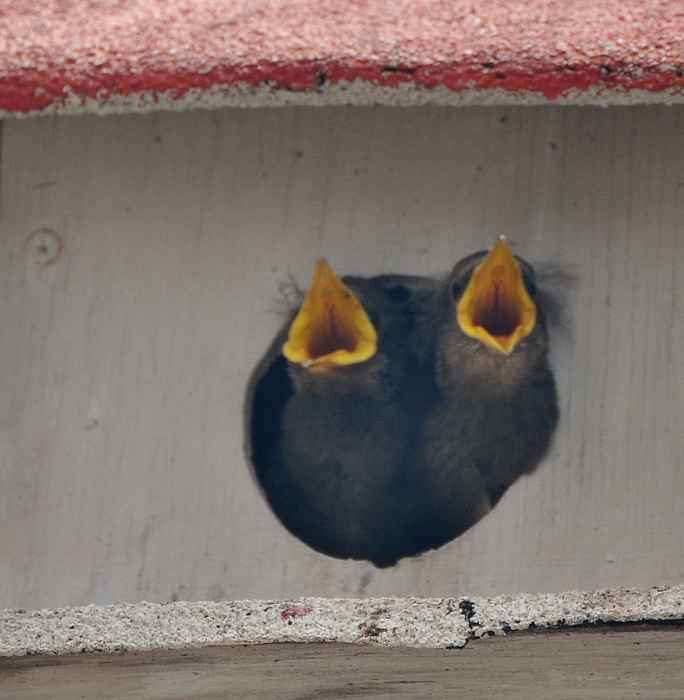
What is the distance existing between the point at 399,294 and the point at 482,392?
0.94 ft

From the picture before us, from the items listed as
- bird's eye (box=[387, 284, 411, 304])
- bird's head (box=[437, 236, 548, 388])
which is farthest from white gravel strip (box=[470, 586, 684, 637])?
bird's eye (box=[387, 284, 411, 304])

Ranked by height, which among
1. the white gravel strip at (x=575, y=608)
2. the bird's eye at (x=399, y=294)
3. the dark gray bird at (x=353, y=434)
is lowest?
the white gravel strip at (x=575, y=608)

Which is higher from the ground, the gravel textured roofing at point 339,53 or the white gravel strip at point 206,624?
the gravel textured roofing at point 339,53

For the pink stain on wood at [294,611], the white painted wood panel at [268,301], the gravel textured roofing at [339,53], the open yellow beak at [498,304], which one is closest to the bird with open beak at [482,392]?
the open yellow beak at [498,304]

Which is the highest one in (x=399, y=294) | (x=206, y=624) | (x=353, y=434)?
(x=399, y=294)

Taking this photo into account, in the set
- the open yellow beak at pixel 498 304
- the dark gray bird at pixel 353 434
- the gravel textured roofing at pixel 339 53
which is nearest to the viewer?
the gravel textured roofing at pixel 339 53

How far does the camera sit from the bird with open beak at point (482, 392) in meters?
2.40

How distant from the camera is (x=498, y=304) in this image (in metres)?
2.42

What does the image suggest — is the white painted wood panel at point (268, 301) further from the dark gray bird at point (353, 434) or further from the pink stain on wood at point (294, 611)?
the dark gray bird at point (353, 434)

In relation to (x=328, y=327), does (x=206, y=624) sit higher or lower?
lower

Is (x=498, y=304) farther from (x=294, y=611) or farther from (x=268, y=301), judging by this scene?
(x=294, y=611)

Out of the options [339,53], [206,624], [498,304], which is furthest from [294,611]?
[339,53]

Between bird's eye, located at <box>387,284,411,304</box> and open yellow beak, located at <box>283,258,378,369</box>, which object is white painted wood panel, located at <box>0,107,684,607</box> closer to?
open yellow beak, located at <box>283,258,378,369</box>

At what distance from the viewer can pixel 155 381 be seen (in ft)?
8.15
